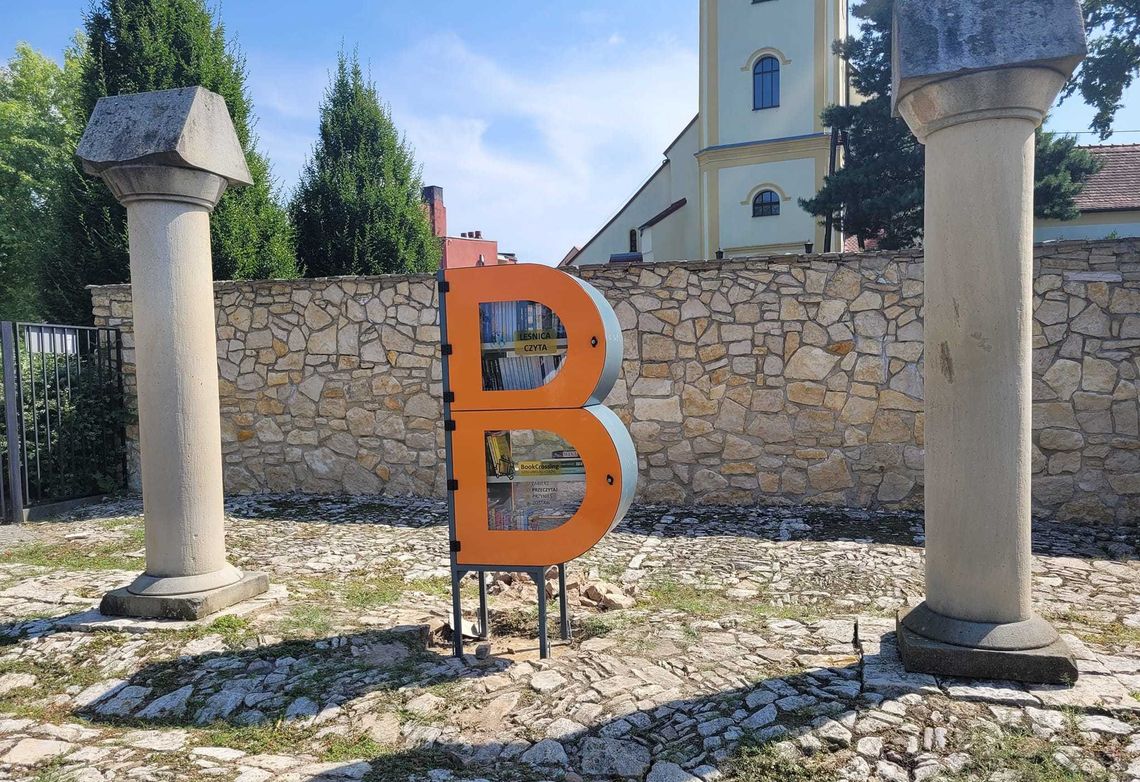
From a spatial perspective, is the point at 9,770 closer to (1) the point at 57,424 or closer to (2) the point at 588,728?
(2) the point at 588,728

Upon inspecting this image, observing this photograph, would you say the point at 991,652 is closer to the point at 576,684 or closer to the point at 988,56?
the point at 576,684

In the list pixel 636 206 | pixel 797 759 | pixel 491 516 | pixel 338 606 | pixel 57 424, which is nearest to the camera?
pixel 797 759

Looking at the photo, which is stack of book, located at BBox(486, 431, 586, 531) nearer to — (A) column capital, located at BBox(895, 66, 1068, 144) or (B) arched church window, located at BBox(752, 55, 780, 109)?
(A) column capital, located at BBox(895, 66, 1068, 144)

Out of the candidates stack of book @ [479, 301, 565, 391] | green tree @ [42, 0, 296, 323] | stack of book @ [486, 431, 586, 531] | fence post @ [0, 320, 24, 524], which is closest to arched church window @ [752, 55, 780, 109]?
green tree @ [42, 0, 296, 323]

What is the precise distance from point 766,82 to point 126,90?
A: 1757cm

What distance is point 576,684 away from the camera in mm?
3465

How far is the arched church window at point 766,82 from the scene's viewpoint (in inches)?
899

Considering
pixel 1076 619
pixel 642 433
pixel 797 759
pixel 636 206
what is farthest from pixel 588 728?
pixel 636 206

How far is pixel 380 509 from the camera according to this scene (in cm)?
773

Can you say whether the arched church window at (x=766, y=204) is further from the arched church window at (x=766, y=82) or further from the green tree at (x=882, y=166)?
the green tree at (x=882, y=166)

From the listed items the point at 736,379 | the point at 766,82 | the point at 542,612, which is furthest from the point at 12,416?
the point at 766,82

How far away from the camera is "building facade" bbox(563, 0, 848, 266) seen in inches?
886

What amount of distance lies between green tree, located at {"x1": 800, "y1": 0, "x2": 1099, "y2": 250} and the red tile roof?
447 cm

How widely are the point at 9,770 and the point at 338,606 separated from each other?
76.0 inches
